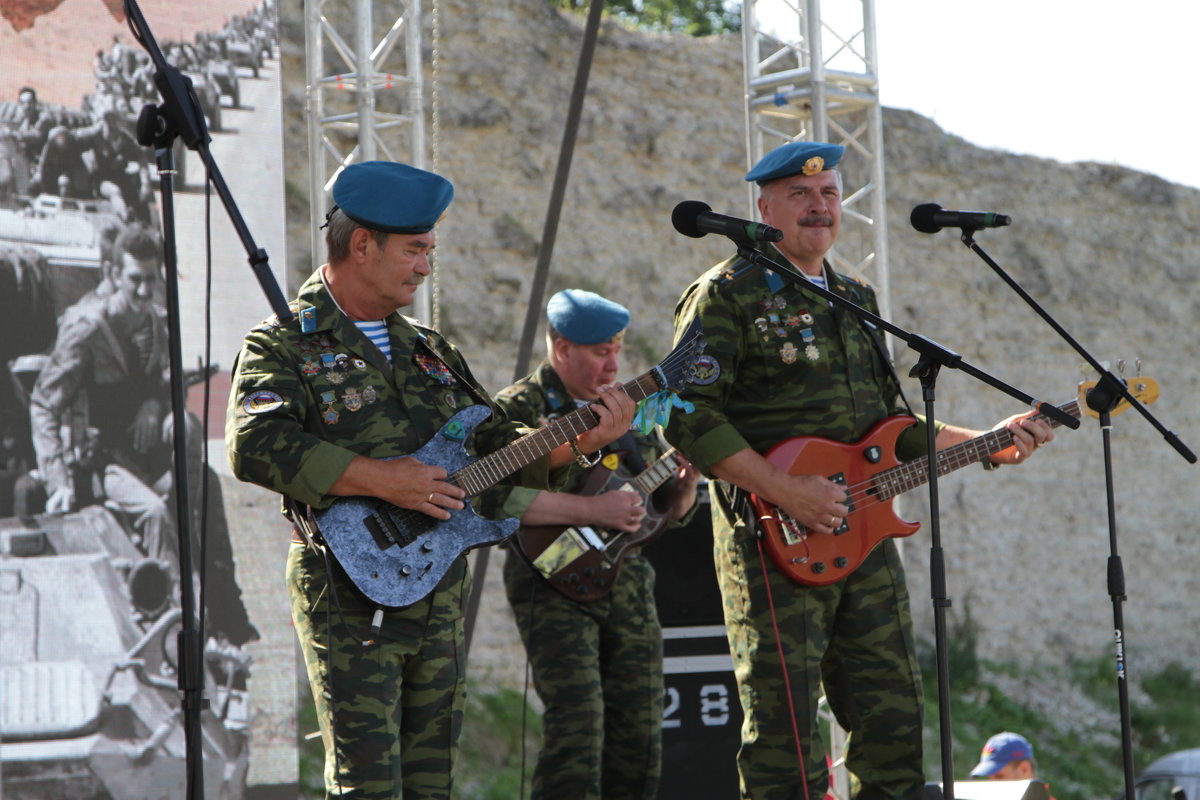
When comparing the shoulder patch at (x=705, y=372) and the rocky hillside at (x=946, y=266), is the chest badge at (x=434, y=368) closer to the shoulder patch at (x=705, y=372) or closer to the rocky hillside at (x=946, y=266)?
the shoulder patch at (x=705, y=372)

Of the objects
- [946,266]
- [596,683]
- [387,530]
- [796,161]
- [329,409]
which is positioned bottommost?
[596,683]

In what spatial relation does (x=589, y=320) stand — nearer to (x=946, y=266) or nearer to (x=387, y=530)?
(x=387, y=530)

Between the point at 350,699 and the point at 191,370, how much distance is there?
2.88 m

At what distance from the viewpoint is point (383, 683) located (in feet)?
10.6

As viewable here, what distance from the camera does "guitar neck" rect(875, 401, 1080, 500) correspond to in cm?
401

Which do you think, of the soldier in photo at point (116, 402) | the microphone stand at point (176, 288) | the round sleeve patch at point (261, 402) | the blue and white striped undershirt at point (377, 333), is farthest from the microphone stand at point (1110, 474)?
the soldier in photo at point (116, 402)

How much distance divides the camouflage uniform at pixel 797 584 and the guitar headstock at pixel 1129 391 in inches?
20.1

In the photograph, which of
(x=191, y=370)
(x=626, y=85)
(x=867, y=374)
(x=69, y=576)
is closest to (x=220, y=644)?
(x=69, y=576)

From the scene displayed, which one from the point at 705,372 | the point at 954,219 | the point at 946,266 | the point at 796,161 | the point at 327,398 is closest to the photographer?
the point at 327,398

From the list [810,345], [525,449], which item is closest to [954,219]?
[810,345]

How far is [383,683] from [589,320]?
2306mm

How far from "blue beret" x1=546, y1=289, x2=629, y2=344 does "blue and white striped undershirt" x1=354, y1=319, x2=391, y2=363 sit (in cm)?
177

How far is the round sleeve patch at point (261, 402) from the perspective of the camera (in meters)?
3.23

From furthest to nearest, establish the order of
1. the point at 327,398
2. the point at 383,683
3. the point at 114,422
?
the point at 114,422
the point at 327,398
the point at 383,683
